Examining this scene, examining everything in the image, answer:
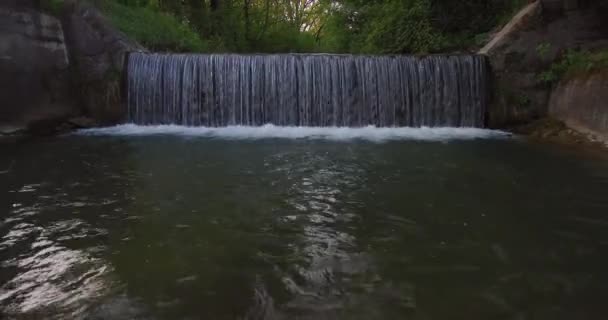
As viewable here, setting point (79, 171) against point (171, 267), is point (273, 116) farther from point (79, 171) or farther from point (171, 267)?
point (171, 267)

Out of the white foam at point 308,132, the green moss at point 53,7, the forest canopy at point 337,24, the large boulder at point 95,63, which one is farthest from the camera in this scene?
the forest canopy at point 337,24

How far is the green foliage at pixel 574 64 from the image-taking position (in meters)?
9.02

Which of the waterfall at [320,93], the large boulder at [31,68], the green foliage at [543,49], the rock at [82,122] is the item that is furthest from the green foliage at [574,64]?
the large boulder at [31,68]

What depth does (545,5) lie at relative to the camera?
34.4 feet

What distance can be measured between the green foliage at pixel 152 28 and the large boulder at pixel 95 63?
1292 mm

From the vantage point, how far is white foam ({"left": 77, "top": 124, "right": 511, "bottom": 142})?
30.9 ft

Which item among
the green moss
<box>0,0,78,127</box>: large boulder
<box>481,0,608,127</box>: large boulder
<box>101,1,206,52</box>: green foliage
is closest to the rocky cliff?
<box>0,0,78,127</box>: large boulder

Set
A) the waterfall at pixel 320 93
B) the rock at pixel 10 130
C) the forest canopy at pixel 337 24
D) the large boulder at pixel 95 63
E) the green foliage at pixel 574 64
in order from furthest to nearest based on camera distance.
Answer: the forest canopy at pixel 337 24, the large boulder at pixel 95 63, the waterfall at pixel 320 93, the rock at pixel 10 130, the green foliage at pixel 574 64

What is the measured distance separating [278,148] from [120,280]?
5.05 meters

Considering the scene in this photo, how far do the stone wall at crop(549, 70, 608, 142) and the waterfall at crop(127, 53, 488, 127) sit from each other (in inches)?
59.5

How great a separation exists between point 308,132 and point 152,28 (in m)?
6.87

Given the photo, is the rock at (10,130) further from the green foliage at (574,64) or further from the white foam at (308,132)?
the green foliage at (574,64)

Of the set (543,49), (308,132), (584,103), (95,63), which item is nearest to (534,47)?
(543,49)

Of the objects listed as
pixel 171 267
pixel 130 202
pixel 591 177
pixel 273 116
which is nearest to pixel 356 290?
pixel 171 267
